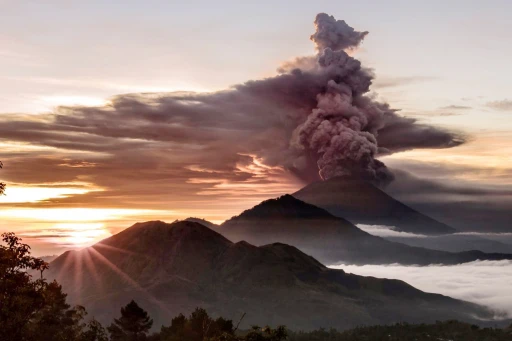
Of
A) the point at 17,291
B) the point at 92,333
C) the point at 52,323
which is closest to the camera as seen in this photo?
the point at 17,291

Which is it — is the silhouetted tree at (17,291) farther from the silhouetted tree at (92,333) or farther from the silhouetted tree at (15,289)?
the silhouetted tree at (92,333)

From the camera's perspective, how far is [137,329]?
126812mm

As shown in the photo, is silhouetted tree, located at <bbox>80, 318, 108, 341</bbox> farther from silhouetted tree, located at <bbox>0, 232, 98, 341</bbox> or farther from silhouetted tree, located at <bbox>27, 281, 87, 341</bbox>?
silhouetted tree, located at <bbox>0, 232, 98, 341</bbox>

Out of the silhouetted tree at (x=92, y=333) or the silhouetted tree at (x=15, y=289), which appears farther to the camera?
the silhouetted tree at (x=92, y=333)

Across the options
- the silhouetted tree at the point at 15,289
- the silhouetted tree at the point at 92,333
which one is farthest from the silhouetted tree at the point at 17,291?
the silhouetted tree at the point at 92,333

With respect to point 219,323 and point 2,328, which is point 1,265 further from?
point 219,323

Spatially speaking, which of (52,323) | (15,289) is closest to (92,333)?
(52,323)

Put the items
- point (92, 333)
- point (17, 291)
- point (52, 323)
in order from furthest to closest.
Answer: point (52, 323) < point (92, 333) < point (17, 291)

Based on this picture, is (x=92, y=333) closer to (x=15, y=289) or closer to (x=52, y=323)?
(x=52, y=323)

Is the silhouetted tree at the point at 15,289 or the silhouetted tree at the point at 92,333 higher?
the silhouetted tree at the point at 15,289

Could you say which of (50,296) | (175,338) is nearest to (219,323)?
(175,338)

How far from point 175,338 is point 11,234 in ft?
258

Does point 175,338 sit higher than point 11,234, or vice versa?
point 11,234

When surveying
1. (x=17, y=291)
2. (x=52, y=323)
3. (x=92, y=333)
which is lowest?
(x=92, y=333)
